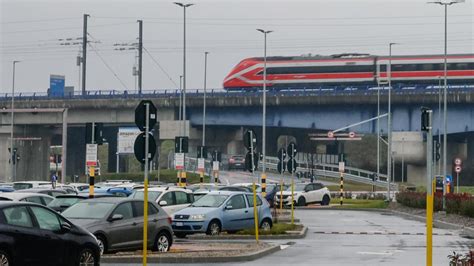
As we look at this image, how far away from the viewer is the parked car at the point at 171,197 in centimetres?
3431

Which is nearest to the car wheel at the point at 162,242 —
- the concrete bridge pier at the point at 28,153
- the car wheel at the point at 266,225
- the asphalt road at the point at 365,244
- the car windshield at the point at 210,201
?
the asphalt road at the point at 365,244

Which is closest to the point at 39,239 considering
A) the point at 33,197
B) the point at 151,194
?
the point at 33,197

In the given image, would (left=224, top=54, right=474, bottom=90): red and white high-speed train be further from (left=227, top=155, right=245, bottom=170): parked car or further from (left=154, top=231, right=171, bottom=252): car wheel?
(left=154, top=231, right=171, bottom=252): car wheel

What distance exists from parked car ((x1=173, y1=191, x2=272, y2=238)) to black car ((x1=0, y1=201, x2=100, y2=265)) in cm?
1285

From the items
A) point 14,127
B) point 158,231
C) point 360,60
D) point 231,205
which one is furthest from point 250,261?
point 14,127

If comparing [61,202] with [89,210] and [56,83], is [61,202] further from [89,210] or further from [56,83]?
[56,83]

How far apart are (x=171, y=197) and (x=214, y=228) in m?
2.80

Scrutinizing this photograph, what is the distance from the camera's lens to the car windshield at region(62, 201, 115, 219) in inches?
949

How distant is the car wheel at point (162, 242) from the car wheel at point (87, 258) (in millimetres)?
5681

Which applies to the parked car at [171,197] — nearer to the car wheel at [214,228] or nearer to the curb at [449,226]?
the car wheel at [214,228]

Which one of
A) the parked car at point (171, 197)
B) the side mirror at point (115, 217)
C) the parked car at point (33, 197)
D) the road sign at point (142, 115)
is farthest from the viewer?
the parked car at point (171, 197)

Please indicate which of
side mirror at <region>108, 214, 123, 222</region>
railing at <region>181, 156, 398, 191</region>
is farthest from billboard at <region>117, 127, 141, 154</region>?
side mirror at <region>108, 214, 123, 222</region>

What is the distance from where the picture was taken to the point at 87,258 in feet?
63.4

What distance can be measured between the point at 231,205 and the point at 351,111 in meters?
61.7
